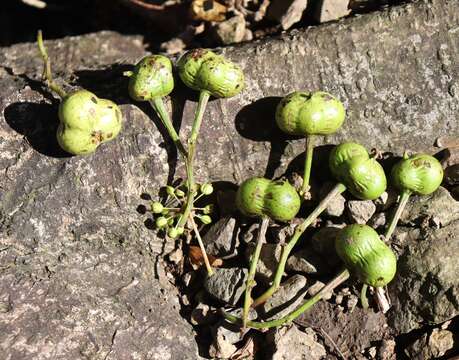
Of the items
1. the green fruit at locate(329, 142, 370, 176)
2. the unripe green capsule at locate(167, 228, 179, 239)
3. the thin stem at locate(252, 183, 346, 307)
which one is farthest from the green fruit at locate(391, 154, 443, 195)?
the unripe green capsule at locate(167, 228, 179, 239)

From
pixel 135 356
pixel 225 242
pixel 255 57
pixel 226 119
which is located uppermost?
pixel 255 57

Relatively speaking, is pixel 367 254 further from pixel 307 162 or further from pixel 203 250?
pixel 203 250

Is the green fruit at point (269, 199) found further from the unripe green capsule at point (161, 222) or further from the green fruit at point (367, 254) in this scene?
the unripe green capsule at point (161, 222)

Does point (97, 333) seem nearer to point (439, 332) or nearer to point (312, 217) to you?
point (312, 217)

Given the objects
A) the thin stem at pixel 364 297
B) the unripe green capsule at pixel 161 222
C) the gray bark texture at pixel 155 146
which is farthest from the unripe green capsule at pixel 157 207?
the thin stem at pixel 364 297


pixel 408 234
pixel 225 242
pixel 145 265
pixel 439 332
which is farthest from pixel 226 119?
pixel 439 332

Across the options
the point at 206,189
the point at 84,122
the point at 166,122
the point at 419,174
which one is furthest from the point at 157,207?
the point at 419,174

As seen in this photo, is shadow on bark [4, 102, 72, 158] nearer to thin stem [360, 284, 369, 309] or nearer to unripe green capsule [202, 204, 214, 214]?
unripe green capsule [202, 204, 214, 214]
